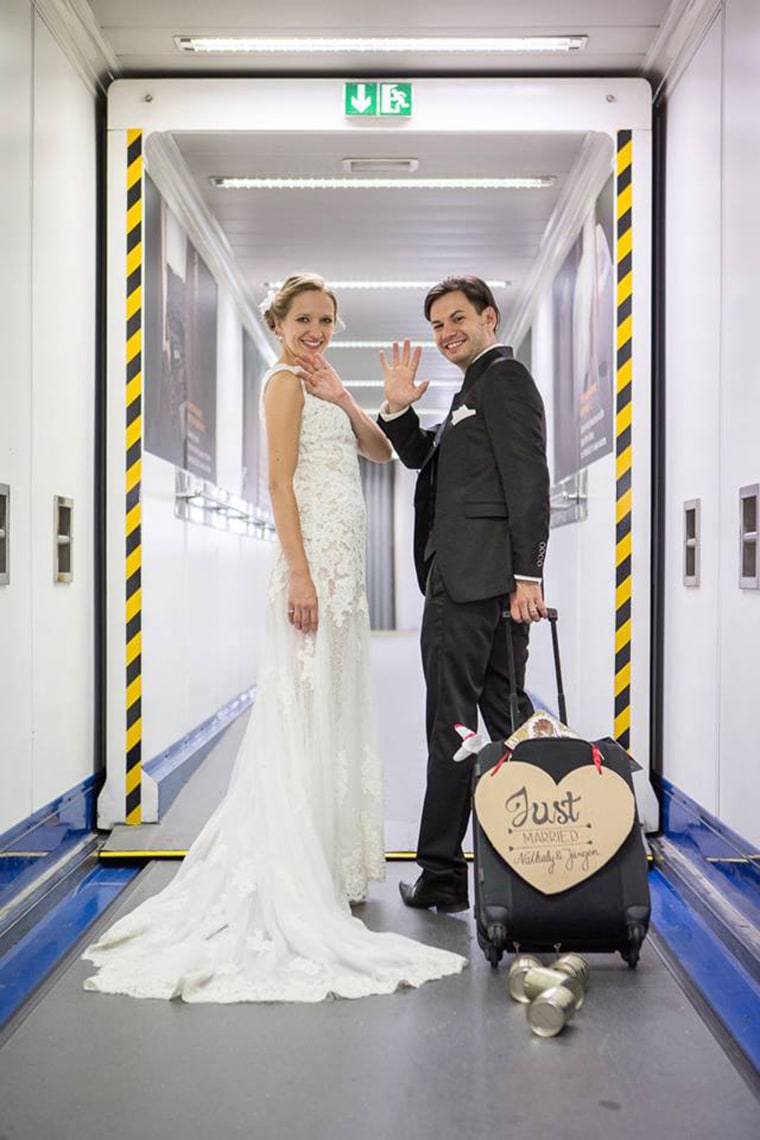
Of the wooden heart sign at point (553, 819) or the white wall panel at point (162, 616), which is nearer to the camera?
the wooden heart sign at point (553, 819)

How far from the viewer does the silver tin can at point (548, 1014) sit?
81.0 inches

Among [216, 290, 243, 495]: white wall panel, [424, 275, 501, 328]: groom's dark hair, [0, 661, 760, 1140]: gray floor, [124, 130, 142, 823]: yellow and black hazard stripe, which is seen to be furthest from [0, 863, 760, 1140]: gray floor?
[216, 290, 243, 495]: white wall panel

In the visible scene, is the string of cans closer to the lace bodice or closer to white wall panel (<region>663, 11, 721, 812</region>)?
white wall panel (<region>663, 11, 721, 812</region>)

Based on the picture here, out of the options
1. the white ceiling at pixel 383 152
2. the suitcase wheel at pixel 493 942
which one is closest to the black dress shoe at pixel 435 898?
the suitcase wheel at pixel 493 942

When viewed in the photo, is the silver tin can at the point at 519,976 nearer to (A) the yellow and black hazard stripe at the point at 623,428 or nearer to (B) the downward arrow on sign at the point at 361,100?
(A) the yellow and black hazard stripe at the point at 623,428

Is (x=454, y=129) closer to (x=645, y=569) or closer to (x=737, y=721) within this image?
(x=645, y=569)

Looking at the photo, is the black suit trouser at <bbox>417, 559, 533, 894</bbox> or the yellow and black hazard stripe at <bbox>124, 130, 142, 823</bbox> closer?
the black suit trouser at <bbox>417, 559, 533, 894</bbox>

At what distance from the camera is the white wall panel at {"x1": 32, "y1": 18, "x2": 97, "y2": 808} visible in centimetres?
291

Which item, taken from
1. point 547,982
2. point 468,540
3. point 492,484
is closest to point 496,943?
point 547,982

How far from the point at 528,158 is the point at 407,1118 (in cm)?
379

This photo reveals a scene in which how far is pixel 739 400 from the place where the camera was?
2.69 m

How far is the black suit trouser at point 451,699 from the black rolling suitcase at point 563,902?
1.32 feet

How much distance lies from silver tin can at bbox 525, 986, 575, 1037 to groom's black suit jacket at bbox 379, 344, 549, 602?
3.33 ft

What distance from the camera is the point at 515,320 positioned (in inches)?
300
